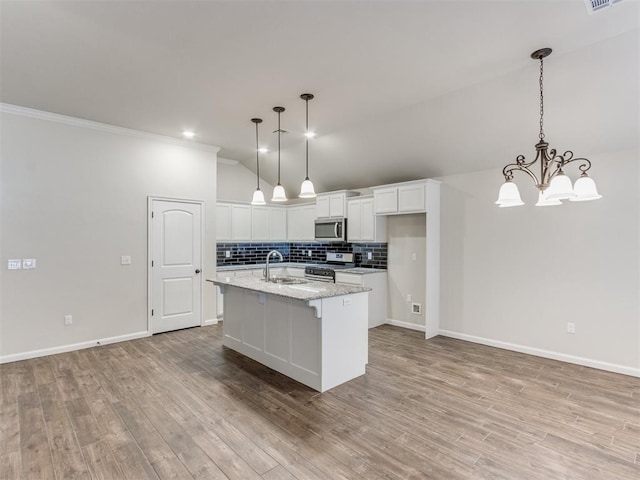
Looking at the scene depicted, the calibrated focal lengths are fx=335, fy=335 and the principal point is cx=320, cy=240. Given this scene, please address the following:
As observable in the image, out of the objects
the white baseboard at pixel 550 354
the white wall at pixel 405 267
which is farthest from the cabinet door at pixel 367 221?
the white baseboard at pixel 550 354

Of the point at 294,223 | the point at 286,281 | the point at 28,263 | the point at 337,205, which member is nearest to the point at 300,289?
the point at 286,281

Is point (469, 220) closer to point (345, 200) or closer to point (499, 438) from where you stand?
point (345, 200)

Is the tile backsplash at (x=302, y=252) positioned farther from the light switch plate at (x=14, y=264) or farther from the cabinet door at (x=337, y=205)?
the light switch plate at (x=14, y=264)

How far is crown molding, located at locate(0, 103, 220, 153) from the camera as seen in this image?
405 cm

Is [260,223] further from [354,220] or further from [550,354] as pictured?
[550,354]

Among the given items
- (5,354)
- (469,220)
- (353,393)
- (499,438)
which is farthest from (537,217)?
(5,354)

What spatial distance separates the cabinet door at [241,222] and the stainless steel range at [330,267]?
1447mm

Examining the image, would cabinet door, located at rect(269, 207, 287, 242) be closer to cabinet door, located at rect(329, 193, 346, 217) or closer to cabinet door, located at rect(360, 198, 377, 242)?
cabinet door, located at rect(329, 193, 346, 217)

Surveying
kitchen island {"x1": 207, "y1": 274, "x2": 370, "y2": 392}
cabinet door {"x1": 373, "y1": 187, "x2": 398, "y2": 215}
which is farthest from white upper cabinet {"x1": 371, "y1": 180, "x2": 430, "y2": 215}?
kitchen island {"x1": 207, "y1": 274, "x2": 370, "y2": 392}

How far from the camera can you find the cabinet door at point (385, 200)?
212 inches

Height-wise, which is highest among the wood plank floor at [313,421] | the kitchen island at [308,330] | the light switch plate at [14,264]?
the light switch plate at [14,264]

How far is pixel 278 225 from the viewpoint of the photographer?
7445 millimetres

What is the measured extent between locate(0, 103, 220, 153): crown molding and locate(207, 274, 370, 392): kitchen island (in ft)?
8.74

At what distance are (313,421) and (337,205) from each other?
167 inches
